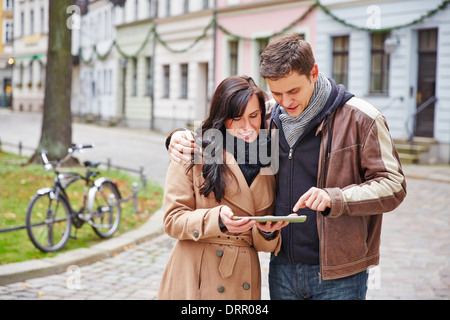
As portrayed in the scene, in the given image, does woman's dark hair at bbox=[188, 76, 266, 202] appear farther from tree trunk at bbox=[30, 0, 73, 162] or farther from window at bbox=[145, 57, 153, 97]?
window at bbox=[145, 57, 153, 97]

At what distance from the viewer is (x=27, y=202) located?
9.05 metres

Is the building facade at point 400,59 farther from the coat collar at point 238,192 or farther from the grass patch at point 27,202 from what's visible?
the coat collar at point 238,192

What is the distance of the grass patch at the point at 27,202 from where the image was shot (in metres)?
6.91

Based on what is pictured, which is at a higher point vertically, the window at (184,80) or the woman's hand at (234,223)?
the window at (184,80)

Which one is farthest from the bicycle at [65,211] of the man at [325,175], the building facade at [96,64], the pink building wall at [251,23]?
the building facade at [96,64]

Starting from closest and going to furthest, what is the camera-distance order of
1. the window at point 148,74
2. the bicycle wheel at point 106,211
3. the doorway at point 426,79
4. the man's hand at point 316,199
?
the man's hand at point 316,199 → the bicycle wheel at point 106,211 → the doorway at point 426,79 → the window at point 148,74

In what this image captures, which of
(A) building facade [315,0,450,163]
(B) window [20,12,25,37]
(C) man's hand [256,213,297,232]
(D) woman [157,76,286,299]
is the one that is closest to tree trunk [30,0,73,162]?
(A) building facade [315,0,450,163]

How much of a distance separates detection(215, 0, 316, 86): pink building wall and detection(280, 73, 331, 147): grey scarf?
61.0 ft

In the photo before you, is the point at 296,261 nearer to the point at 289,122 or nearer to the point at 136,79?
the point at 289,122

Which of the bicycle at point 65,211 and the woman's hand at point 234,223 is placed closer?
the woman's hand at point 234,223

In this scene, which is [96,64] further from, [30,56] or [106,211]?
[106,211]

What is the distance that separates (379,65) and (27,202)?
42.5ft

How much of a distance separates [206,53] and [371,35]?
9.05 metres

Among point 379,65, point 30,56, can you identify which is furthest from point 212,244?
point 30,56
